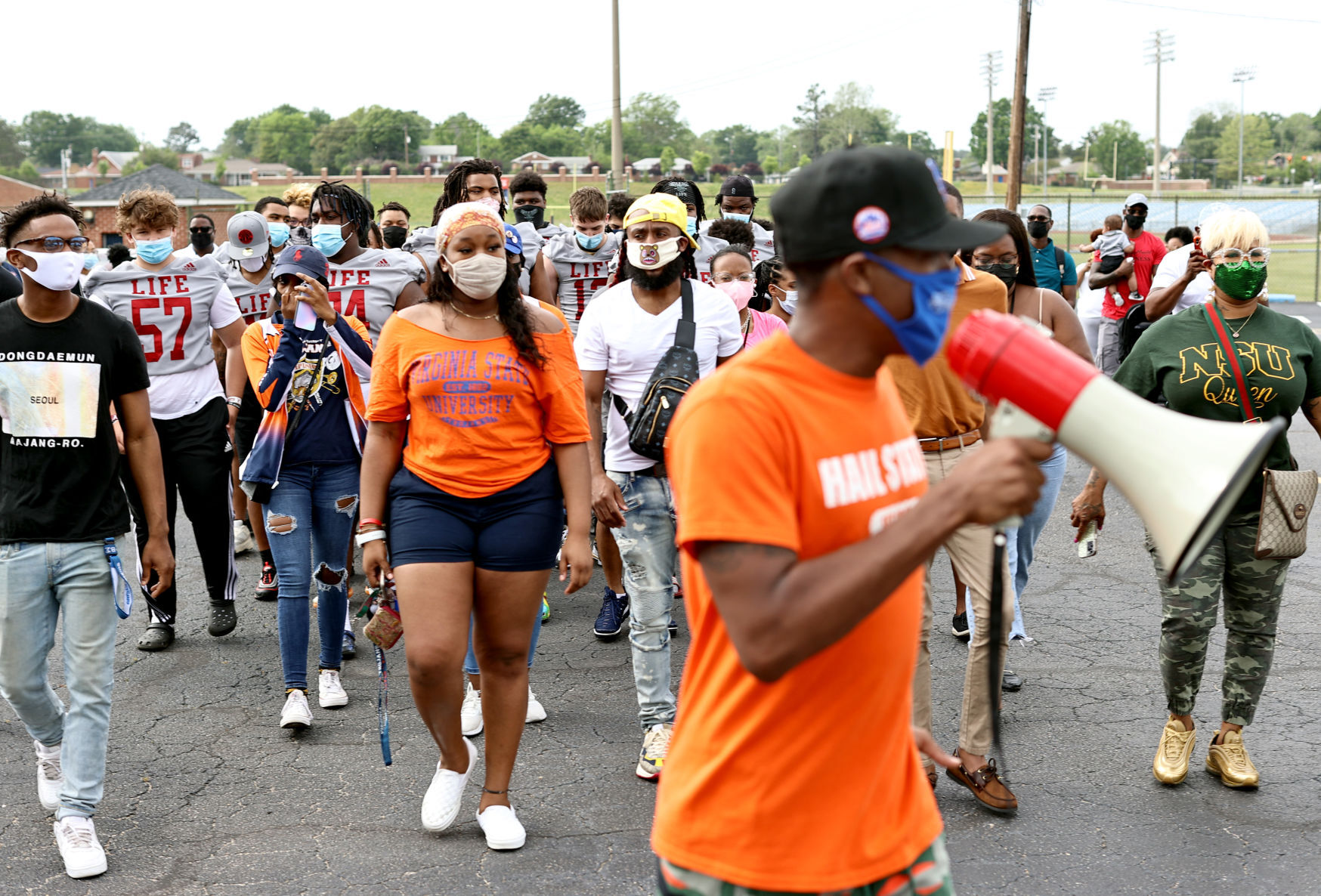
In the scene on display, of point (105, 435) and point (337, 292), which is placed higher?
point (337, 292)

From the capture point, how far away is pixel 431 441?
4.07 m

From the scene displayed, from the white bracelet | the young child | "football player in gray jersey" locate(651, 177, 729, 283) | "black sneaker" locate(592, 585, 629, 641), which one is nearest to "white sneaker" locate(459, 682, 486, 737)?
"black sneaker" locate(592, 585, 629, 641)

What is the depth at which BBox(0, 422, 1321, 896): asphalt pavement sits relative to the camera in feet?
12.9

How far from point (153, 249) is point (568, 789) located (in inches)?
138

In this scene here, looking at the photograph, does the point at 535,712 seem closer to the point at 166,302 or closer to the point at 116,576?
the point at 116,576

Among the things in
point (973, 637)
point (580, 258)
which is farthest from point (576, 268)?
point (973, 637)

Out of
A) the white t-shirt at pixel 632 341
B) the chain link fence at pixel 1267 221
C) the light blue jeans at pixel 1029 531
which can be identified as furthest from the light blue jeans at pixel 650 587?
the chain link fence at pixel 1267 221

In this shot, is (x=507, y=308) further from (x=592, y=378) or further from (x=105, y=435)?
(x=105, y=435)

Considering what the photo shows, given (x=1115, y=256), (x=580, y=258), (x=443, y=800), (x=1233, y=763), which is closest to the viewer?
(x=443, y=800)

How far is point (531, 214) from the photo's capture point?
8.53 m

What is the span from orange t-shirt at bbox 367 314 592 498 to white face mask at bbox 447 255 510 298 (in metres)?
0.17

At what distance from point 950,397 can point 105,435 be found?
2986 millimetres

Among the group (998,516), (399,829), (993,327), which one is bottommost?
(399,829)

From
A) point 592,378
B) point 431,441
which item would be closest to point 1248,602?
point 592,378
